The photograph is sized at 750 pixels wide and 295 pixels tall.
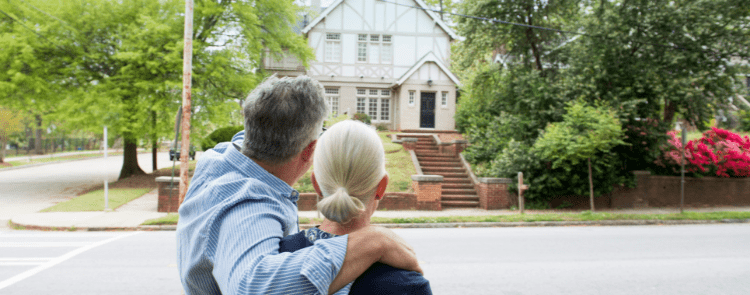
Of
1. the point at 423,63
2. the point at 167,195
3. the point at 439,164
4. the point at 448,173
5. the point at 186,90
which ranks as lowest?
the point at 167,195

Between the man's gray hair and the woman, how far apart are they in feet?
0.33

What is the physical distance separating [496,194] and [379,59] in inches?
589

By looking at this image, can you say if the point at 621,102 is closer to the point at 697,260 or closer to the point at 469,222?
the point at 469,222

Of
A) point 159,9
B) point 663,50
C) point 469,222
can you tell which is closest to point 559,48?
point 663,50

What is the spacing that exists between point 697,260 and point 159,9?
57.5 feet

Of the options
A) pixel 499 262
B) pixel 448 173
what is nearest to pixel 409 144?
pixel 448 173

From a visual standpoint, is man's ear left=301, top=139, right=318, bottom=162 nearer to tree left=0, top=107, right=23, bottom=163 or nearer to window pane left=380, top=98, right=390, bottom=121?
window pane left=380, top=98, right=390, bottom=121

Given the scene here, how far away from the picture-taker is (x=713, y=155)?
581 inches

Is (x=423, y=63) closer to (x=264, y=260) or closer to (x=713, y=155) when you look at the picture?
(x=713, y=155)

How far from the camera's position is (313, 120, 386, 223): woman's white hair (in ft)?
4.52

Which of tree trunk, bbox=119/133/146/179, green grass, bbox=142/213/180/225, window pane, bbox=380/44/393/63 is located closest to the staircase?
green grass, bbox=142/213/180/225

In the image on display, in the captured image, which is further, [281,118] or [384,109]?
[384,109]

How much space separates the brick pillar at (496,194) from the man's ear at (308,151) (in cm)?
1286

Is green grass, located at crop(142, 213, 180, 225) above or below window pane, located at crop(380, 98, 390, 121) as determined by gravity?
below
